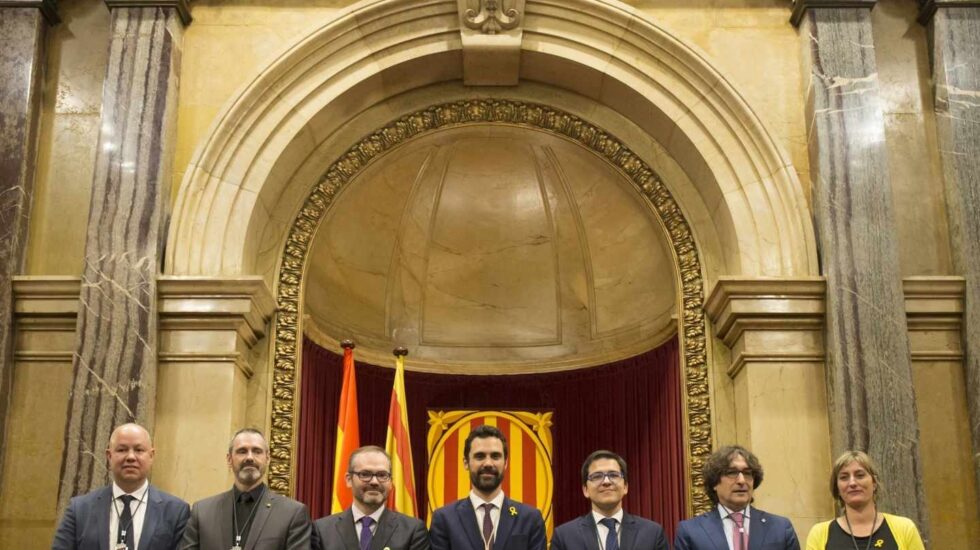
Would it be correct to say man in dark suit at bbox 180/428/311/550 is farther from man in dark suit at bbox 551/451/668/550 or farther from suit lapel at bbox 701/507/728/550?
suit lapel at bbox 701/507/728/550

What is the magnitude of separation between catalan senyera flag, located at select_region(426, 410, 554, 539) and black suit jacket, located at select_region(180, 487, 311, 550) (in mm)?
4333

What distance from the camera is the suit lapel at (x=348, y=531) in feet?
15.8

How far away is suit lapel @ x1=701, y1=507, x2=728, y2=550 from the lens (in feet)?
15.8

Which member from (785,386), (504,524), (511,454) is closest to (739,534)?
(504,524)

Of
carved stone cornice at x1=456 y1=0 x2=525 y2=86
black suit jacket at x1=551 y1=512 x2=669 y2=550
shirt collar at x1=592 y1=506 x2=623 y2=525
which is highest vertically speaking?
carved stone cornice at x1=456 y1=0 x2=525 y2=86

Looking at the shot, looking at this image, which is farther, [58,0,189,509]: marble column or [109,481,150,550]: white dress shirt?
[58,0,189,509]: marble column

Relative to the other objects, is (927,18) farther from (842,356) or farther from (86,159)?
(86,159)

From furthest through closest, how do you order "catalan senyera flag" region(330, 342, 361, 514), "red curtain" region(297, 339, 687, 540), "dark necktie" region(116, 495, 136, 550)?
1. "red curtain" region(297, 339, 687, 540)
2. "catalan senyera flag" region(330, 342, 361, 514)
3. "dark necktie" region(116, 495, 136, 550)

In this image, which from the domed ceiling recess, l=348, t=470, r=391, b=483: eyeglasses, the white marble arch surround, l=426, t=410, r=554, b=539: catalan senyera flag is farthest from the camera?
l=426, t=410, r=554, b=539: catalan senyera flag

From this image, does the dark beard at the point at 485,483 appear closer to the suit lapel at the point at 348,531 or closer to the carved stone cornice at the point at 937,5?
the suit lapel at the point at 348,531

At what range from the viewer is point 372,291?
30.4 feet

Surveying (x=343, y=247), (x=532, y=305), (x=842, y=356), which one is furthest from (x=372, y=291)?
(x=842, y=356)

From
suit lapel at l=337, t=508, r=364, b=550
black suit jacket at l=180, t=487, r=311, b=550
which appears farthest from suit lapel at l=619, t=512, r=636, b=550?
black suit jacket at l=180, t=487, r=311, b=550

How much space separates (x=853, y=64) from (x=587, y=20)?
1.62m
